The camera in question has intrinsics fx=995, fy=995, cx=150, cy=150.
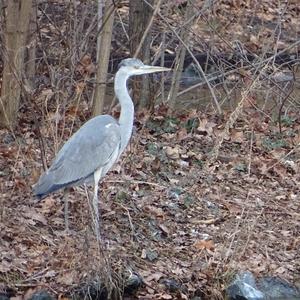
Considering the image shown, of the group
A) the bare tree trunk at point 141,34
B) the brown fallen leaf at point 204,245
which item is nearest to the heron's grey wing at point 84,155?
the brown fallen leaf at point 204,245

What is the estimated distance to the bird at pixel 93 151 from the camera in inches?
320

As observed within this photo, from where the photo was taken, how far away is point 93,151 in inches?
333

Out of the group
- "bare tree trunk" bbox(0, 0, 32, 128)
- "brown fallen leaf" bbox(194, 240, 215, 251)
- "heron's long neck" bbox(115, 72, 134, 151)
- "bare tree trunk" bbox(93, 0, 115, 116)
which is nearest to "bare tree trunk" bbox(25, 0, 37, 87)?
"bare tree trunk" bbox(0, 0, 32, 128)

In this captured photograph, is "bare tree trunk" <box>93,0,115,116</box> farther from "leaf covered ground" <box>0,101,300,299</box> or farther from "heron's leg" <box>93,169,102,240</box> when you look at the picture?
"heron's leg" <box>93,169,102,240</box>

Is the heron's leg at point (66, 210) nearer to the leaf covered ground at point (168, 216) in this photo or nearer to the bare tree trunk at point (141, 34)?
the leaf covered ground at point (168, 216)

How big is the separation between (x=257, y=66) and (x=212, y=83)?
5.90 feet

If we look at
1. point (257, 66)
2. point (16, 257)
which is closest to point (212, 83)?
point (257, 66)

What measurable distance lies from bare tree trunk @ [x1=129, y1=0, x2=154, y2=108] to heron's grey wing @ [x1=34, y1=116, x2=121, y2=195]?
3372 millimetres

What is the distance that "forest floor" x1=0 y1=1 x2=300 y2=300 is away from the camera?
7.65 meters

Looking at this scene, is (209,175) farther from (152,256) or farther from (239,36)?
(239,36)

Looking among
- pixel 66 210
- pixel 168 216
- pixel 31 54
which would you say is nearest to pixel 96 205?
pixel 66 210

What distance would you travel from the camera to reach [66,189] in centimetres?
835

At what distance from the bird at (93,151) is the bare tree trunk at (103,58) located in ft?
4.65

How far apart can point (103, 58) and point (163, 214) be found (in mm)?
2082
